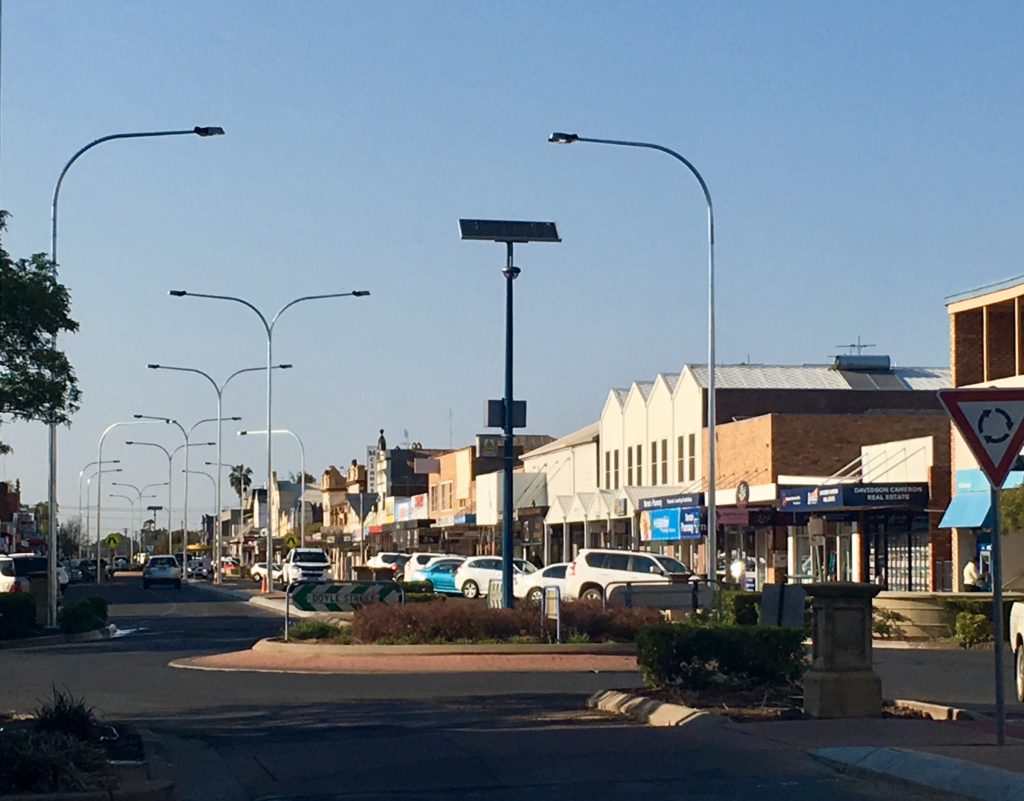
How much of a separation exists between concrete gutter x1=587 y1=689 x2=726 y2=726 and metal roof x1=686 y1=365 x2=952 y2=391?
4342cm

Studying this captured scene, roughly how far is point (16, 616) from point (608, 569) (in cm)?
1520

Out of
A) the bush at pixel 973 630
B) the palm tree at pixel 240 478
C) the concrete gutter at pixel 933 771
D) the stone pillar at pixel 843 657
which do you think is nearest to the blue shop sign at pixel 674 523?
the bush at pixel 973 630

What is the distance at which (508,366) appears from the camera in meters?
29.6

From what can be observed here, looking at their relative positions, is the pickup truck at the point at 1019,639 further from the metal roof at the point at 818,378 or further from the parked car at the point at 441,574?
the metal roof at the point at 818,378

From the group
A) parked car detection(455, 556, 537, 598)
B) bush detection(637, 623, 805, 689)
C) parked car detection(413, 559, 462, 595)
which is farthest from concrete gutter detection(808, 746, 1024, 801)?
parked car detection(413, 559, 462, 595)

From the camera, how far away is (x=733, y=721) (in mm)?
15281

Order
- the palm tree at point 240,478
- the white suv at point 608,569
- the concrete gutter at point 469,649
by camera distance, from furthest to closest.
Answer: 1. the palm tree at point 240,478
2. the white suv at point 608,569
3. the concrete gutter at point 469,649

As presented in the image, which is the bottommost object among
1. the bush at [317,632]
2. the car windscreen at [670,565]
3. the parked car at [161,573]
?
the parked car at [161,573]

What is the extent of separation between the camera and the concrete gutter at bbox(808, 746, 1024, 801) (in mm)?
10469

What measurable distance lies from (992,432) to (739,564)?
101 feet

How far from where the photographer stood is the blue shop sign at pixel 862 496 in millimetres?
40344

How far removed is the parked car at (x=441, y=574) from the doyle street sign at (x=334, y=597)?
23.0 meters

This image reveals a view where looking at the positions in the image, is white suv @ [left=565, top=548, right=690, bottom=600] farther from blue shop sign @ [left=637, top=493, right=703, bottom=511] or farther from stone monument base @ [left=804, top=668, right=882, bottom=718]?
stone monument base @ [left=804, top=668, right=882, bottom=718]

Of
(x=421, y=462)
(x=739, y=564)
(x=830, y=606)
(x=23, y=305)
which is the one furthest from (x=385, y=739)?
(x=421, y=462)
